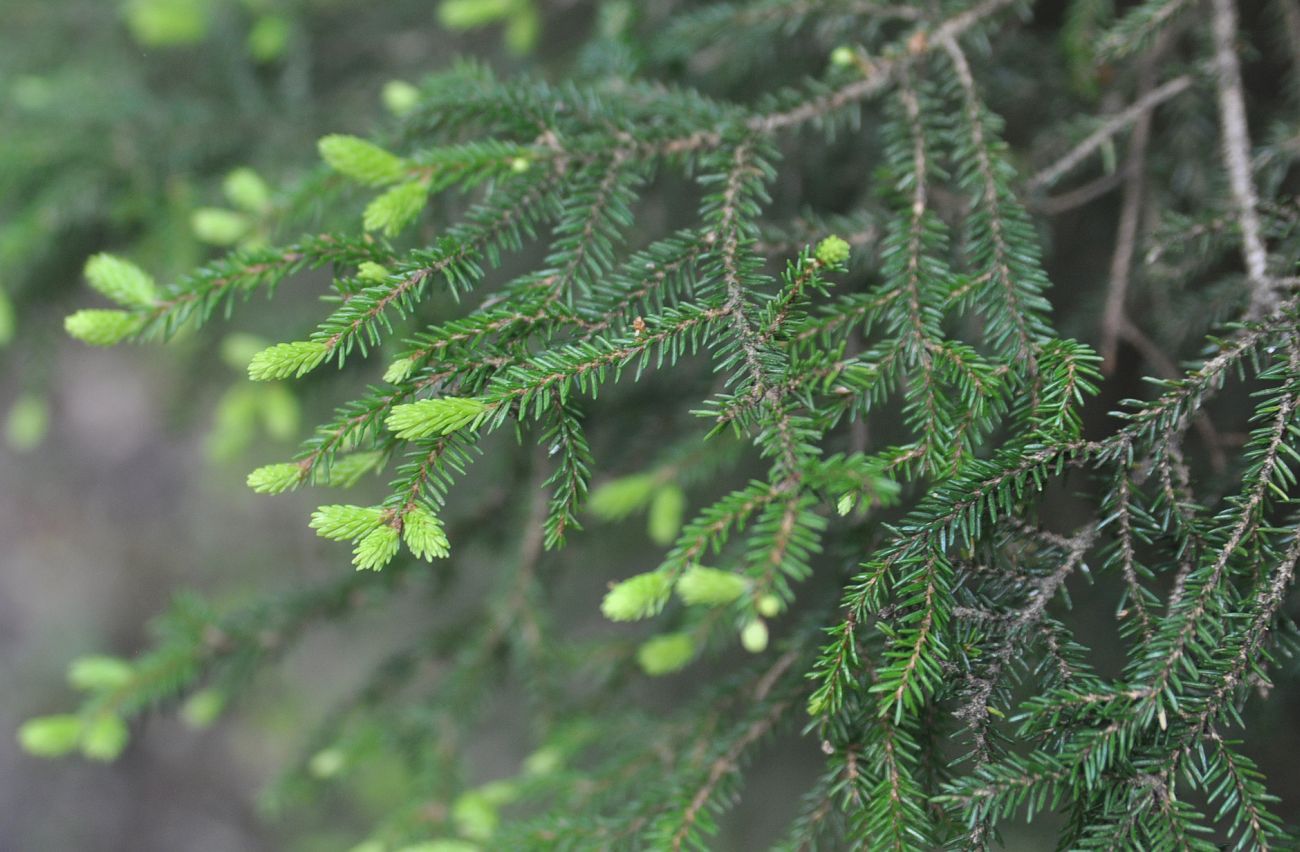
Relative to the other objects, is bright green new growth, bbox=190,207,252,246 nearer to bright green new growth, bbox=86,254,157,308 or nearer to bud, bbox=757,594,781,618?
bright green new growth, bbox=86,254,157,308

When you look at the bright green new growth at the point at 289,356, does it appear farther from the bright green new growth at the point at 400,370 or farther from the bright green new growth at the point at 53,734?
the bright green new growth at the point at 53,734

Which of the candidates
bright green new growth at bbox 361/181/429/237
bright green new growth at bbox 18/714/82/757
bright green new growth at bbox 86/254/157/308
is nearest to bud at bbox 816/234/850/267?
bright green new growth at bbox 361/181/429/237

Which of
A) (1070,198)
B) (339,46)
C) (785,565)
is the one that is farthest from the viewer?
(339,46)

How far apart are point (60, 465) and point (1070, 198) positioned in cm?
553

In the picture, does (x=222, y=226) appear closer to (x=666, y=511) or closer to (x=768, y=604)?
(x=666, y=511)

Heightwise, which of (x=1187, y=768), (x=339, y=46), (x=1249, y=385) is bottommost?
(x=1249, y=385)

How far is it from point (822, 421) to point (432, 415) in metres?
0.49

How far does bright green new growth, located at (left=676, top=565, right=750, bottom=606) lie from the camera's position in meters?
0.96

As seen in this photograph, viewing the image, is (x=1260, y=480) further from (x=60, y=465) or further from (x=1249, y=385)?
(x=60, y=465)

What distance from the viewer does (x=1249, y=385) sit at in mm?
2264

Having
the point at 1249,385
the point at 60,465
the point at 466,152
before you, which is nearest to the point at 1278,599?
the point at 466,152

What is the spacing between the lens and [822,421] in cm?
107

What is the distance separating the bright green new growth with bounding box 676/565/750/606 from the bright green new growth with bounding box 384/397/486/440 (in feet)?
1.09

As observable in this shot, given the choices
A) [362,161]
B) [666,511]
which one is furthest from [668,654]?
[362,161]
